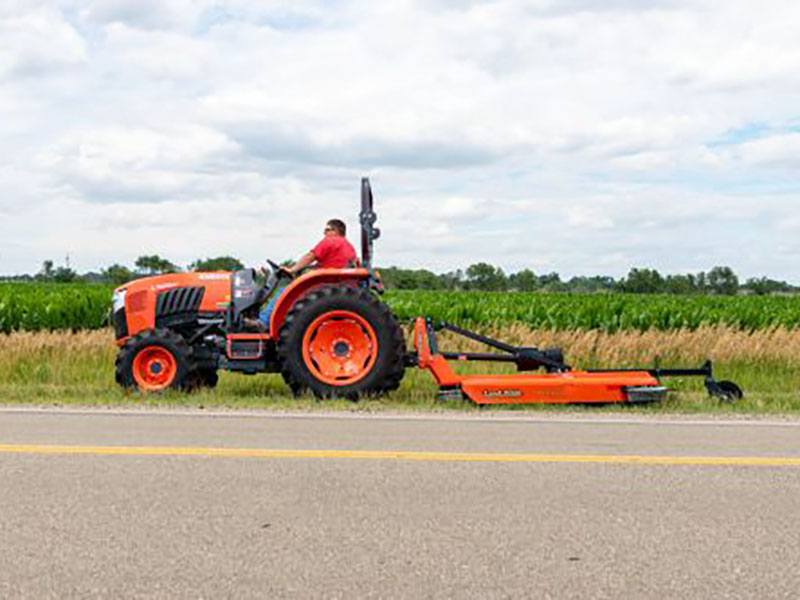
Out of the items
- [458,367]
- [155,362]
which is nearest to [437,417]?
[155,362]

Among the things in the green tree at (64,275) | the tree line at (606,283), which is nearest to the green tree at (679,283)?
the tree line at (606,283)

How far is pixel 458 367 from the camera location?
44.7 feet

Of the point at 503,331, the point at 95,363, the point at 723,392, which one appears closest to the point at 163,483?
the point at 723,392

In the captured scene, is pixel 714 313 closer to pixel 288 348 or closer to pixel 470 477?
pixel 288 348

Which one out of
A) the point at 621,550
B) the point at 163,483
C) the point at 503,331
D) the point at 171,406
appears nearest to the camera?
the point at 621,550

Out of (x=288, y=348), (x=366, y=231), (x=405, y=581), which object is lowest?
(x=405, y=581)

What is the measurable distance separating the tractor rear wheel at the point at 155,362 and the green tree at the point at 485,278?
5045 centimetres

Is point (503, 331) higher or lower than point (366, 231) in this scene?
lower

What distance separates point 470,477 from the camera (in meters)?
5.84

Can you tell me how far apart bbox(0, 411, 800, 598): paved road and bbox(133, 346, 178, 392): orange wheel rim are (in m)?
2.35

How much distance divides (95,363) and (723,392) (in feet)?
27.7

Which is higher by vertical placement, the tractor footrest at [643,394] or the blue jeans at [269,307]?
the blue jeans at [269,307]

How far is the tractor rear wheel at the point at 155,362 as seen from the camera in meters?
9.78

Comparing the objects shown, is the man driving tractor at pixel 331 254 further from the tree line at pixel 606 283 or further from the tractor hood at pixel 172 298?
the tree line at pixel 606 283
